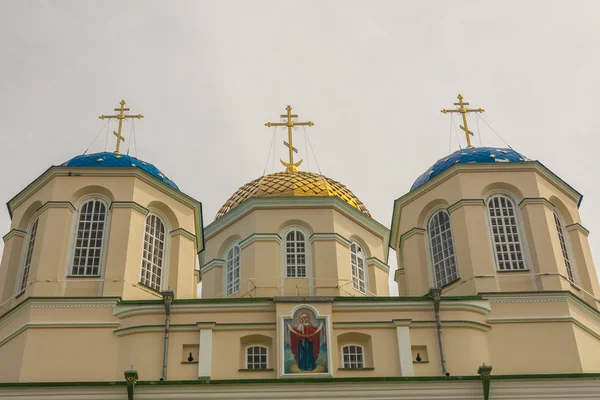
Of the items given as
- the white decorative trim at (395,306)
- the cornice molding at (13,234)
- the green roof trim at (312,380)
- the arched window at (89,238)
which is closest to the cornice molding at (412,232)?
the white decorative trim at (395,306)

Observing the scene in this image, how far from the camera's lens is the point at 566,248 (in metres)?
30.5

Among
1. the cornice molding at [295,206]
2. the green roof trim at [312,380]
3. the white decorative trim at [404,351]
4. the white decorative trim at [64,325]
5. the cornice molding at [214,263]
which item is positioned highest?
the cornice molding at [295,206]

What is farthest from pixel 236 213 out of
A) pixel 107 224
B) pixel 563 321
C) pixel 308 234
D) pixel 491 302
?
pixel 563 321

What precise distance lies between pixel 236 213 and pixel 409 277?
6.93 meters

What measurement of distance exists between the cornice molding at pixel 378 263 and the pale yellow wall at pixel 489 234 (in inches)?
43.2

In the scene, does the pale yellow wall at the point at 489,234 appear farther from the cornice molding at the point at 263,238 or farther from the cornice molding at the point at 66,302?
the cornice molding at the point at 66,302

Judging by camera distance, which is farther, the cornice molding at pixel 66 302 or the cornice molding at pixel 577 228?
the cornice molding at pixel 577 228

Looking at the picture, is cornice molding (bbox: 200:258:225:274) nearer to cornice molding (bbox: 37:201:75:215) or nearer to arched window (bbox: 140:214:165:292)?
arched window (bbox: 140:214:165:292)

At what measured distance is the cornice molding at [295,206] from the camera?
32875 mm

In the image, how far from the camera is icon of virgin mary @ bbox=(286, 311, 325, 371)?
85.5ft

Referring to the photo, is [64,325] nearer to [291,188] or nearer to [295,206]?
[295,206]

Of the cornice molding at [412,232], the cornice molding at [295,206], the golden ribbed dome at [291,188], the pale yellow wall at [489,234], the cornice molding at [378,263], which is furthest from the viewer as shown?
the golden ribbed dome at [291,188]


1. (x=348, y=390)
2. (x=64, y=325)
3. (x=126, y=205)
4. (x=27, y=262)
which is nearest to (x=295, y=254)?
(x=126, y=205)

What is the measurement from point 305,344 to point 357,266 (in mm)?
6934
